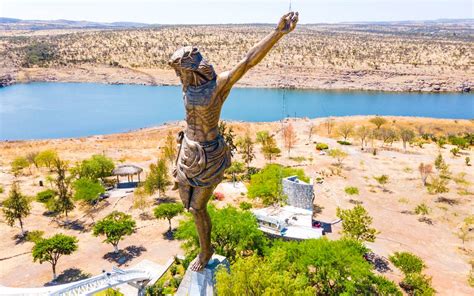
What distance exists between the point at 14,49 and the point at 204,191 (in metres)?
135

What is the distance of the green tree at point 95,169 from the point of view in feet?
109

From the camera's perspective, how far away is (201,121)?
1120cm

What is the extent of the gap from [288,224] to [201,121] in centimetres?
1510

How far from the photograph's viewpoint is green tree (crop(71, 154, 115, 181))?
3331cm

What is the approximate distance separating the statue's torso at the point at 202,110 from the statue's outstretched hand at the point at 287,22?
242cm

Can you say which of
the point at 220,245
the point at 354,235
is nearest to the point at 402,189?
the point at 354,235

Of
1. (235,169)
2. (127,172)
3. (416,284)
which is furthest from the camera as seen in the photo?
(235,169)

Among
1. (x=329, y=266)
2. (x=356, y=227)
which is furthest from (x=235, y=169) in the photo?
(x=329, y=266)

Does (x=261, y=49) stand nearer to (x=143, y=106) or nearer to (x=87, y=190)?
(x=87, y=190)

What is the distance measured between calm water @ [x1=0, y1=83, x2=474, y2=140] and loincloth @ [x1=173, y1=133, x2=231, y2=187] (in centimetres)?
5482

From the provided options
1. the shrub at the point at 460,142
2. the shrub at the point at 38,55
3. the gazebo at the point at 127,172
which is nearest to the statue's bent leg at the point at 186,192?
the gazebo at the point at 127,172

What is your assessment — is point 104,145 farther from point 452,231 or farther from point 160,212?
point 452,231

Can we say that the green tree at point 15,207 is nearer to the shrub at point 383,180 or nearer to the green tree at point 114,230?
the green tree at point 114,230

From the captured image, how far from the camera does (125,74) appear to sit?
98.7m
